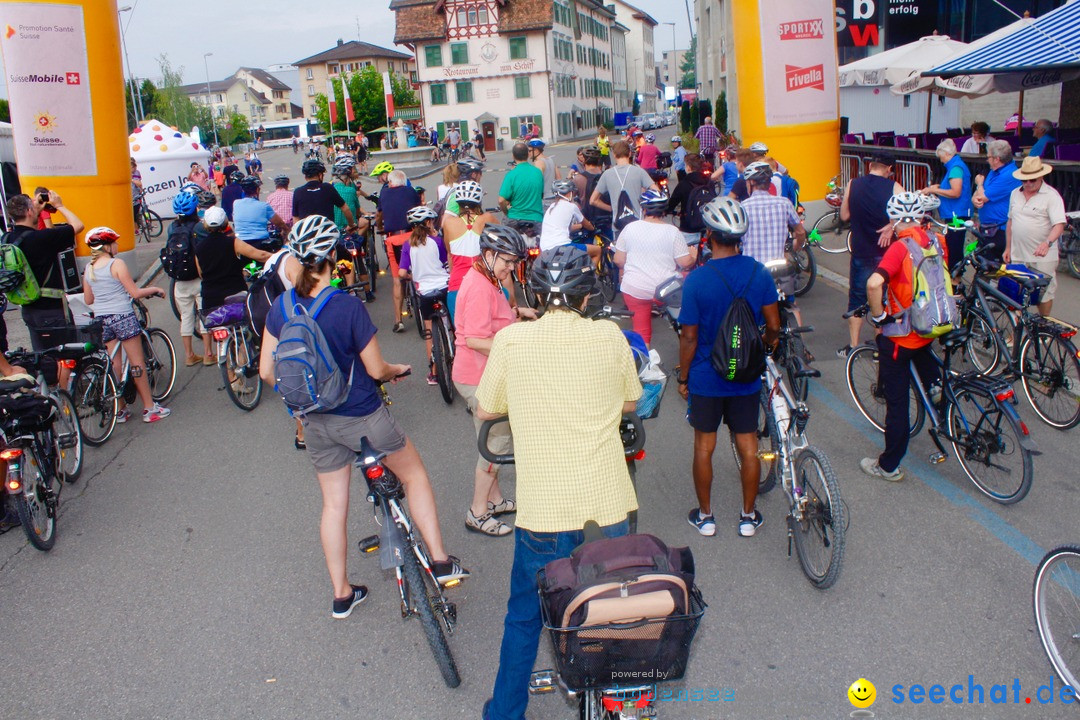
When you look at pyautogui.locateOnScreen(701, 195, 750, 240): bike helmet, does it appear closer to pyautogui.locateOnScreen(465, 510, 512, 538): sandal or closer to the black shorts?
the black shorts

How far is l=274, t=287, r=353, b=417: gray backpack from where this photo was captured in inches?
146

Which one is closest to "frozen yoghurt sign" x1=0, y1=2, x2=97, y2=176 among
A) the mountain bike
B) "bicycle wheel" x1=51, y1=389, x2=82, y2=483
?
"bicycle wheel" x1=51, y1=389, x2=82, y2=483

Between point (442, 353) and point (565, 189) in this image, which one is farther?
point (565, 189)

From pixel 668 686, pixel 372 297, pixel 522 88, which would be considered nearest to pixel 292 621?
pixel 668 686

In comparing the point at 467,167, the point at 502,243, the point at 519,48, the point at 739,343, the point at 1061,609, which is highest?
the point at 519,48

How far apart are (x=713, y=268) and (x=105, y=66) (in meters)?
11.3

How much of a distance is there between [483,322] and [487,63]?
2673 inches

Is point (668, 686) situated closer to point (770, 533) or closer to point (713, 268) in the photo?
point (770, 533)

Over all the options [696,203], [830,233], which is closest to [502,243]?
[696,203]

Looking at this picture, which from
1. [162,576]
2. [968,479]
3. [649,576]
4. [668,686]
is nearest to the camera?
[649,576]

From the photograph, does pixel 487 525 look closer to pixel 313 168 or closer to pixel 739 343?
pixel 739 343

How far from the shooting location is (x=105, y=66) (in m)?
12.4

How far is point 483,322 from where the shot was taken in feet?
16.3

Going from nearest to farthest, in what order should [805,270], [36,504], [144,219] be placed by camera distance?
[36,504] < [805,270] < [144,219]
